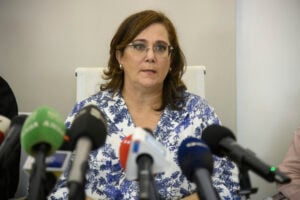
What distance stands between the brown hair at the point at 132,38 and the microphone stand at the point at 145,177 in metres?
0.92

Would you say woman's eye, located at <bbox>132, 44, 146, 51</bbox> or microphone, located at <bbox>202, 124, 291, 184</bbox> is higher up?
woman's eye, located at <bbox>132, 44, 146, 51</bbox>

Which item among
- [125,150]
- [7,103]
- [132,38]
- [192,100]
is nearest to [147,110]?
[192,100]

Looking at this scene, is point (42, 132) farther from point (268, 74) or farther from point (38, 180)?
point (268, 74)

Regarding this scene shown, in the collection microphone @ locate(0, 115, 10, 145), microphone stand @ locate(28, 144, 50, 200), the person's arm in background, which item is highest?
microphone @ locate(0, 115, 10, 145)

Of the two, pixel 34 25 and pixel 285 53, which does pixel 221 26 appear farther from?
pixel 34 25

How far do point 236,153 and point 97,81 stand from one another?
50.4 inches

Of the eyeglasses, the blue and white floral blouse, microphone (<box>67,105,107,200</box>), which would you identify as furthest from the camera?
the eyeglasses

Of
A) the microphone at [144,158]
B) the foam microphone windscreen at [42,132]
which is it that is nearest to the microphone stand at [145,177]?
the microphone at [144,158]

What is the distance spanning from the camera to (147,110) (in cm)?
158

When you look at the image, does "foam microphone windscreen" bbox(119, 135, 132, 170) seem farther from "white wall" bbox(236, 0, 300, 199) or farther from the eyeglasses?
"white wall" bbox(236, 0, 300, 199)

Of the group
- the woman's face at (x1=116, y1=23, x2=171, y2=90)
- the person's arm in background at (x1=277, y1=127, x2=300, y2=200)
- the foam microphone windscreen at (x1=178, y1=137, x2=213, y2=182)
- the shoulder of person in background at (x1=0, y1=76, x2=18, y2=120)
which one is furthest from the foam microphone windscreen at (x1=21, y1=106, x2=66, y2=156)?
the person's arm in background at (x1=277, y1=127, x2=300, y2=200)

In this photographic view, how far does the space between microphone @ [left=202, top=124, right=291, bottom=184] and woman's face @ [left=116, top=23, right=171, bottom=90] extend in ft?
2.23

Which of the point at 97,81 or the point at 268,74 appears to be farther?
the point at 268,74

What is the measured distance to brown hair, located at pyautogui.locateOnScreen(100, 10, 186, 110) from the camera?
1.55 m
